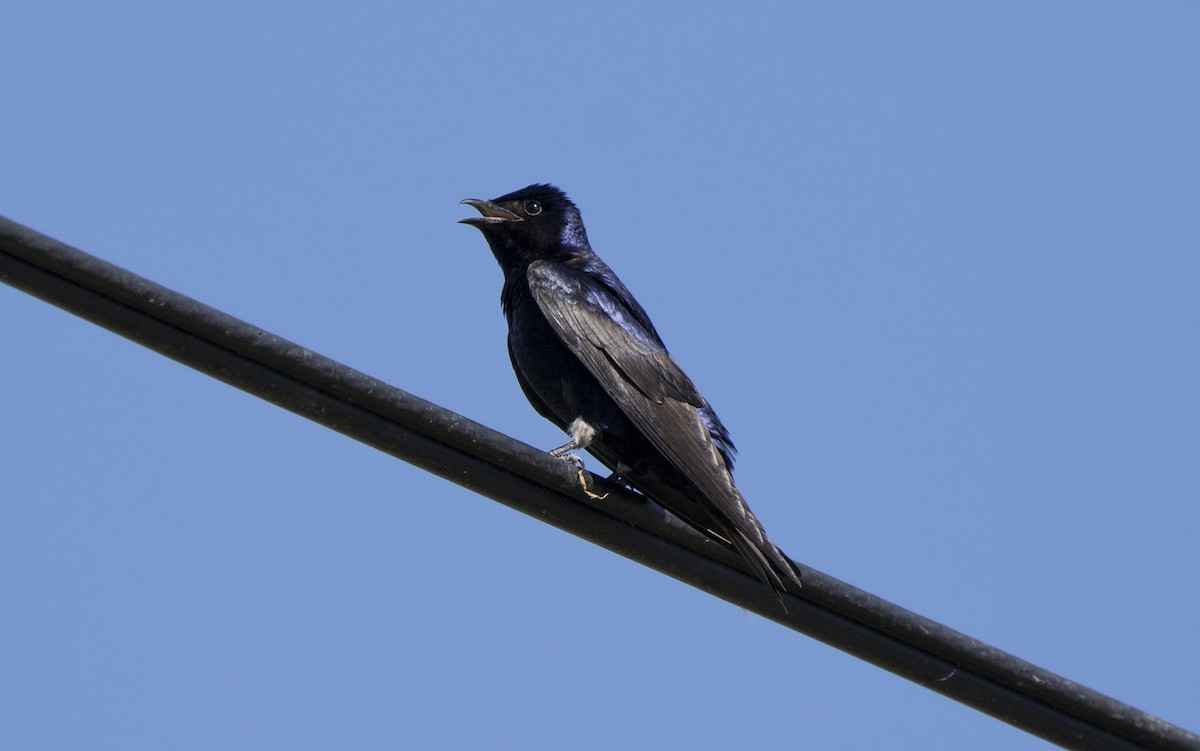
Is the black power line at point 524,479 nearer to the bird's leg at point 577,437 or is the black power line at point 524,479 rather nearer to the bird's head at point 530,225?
the bird's leg at point 577,437

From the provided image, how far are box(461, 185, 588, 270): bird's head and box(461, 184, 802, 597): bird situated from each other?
0.05 feet

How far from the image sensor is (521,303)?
6449mm

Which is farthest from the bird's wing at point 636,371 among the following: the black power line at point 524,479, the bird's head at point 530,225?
the black power line at point 524,479

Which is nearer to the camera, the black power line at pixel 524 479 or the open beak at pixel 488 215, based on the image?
the black power line at pixel 524 479

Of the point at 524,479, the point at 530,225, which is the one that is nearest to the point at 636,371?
the point at 530,225

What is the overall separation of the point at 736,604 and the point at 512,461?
0.72m

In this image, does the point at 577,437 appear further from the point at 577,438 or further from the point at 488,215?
the point at 488,215

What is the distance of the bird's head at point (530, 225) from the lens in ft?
23.9

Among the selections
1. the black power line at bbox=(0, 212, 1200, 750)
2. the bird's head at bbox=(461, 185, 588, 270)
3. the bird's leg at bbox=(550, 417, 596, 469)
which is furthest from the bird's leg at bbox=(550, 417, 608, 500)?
the black power line at bbox=(0, 212, 1200, 750)

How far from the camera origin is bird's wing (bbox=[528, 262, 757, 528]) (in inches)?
203

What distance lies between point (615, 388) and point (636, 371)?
0.54 feet

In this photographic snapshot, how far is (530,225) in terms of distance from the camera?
7.41 metres

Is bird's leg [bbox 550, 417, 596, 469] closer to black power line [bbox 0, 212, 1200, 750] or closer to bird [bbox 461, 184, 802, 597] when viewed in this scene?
bird [bbox 461, 184, 802, 597]

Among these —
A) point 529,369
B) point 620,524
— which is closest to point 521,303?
point 529,369
